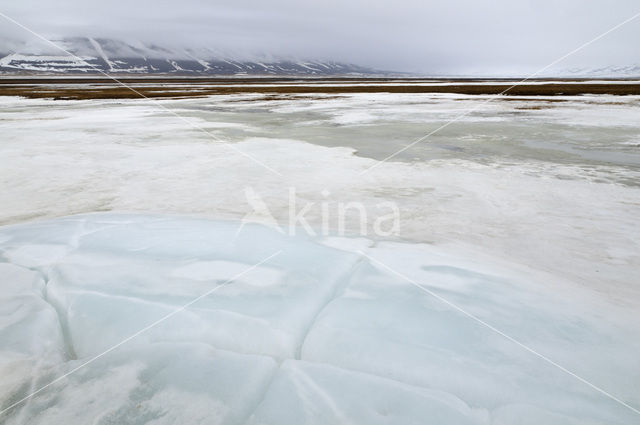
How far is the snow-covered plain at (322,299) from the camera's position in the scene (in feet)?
6.37

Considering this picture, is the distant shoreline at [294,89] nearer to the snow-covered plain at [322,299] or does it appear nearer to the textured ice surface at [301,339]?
the snow-covered plain at [322,299]

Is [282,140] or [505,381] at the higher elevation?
[282,140]

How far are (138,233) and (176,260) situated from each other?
85 cm

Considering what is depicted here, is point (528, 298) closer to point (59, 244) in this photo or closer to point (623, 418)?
point (623, 418)

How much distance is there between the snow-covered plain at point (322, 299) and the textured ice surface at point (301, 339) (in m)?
0.01

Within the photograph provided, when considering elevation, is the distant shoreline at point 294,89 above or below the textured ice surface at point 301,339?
above

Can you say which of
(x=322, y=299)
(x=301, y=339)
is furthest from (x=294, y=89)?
(x=301, y=339)

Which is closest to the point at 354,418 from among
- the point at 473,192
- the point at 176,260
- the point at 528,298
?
the point at 528,298

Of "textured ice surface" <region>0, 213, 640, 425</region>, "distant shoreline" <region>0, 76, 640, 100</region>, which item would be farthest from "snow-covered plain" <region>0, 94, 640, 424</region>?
"distant shoreline" <region>0, 76, 640, 100</region>

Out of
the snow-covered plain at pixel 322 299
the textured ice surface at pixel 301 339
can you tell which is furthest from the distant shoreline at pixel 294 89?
the textured ice surface at pixel 301 339

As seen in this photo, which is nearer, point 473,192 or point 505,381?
point 505,381

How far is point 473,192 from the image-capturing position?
5.26 m

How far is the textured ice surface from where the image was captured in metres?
1.89

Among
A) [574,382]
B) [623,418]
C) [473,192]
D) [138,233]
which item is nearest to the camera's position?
[623,418]
